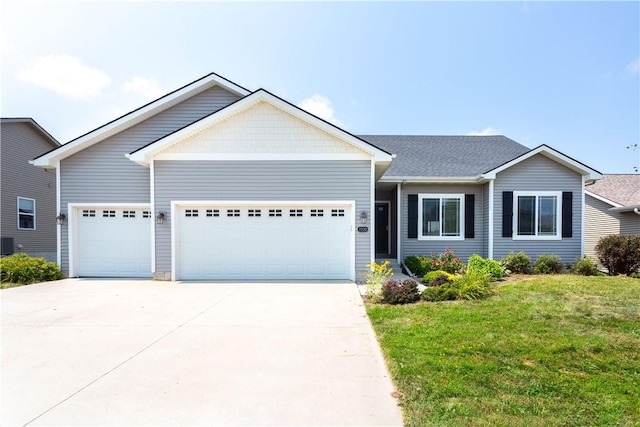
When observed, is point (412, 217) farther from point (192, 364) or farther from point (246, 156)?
point (192, 364)

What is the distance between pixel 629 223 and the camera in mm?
14094

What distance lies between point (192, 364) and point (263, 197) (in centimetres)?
620

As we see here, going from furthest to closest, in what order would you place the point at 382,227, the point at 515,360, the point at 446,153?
the point at 446,153, the point at 382,227, the point at 515,360

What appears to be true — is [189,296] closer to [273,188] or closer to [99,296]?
[99,296]

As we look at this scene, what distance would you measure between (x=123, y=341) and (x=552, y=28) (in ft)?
50.0

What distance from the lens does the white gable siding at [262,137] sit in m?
9.48

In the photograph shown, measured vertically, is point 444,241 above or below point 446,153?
below

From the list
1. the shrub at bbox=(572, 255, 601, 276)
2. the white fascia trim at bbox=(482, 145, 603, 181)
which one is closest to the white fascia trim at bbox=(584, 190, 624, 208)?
the white fascia trim at bbox=(482, 145, 603, 181)

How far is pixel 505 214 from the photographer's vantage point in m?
11.2

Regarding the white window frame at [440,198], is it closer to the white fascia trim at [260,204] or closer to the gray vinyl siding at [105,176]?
the white fascia trim at [260,204]

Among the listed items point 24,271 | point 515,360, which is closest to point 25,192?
point 24,271

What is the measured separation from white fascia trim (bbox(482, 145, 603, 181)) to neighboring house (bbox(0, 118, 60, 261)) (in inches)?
756

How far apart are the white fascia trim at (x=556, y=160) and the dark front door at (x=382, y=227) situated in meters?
4.14

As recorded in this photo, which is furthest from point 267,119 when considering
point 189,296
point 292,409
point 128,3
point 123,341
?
point 292,409
